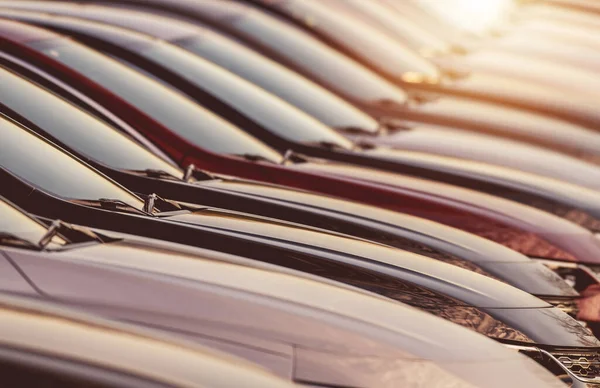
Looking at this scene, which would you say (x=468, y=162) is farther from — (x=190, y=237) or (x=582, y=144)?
(x=190, y=237)

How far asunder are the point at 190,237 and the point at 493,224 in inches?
81.7

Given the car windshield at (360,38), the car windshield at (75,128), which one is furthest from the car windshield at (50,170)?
the car windshield at (360,38)

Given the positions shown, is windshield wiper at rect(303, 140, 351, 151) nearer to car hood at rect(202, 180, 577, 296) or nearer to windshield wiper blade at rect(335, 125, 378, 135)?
windshield wiper blade at rect(335, 125, 378, 135)

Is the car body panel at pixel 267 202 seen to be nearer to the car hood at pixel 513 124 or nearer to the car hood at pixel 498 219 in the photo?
the car hood at pixel 498 219

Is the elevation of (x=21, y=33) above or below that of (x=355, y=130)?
below

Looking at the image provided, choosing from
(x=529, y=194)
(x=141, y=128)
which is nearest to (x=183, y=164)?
(x=141, y=128)

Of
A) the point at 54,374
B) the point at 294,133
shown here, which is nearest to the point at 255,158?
the point at 294,133

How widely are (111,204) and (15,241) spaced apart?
84 centimetres

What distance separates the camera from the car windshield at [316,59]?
8.22 m

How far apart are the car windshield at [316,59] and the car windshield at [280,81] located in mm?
609

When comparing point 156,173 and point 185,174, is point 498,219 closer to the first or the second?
point 185,174

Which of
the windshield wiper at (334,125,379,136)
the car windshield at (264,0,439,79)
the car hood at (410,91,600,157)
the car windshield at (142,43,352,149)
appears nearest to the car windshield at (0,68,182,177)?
the car windshield at (142,43,352,149)

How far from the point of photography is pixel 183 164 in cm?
552

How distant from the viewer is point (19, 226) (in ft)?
11.2
